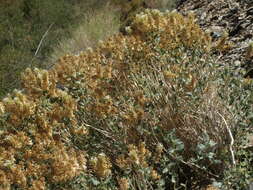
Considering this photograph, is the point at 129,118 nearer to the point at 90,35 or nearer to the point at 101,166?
the point at 101,166

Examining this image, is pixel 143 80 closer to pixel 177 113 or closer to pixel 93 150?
pixel 177 113

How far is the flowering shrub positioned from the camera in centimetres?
220

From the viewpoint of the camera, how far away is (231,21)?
518 centimetres

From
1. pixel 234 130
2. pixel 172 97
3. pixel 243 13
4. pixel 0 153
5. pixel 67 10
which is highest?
pixel 0 153

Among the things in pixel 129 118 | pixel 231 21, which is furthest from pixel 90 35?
pixel 129 118

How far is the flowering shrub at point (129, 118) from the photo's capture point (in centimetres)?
220

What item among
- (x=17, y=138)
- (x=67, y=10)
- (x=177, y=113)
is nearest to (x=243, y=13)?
(x=177, y=113)

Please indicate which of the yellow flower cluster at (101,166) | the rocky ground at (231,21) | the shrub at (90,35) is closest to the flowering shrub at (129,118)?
the yellow flower cluster at (101,166)

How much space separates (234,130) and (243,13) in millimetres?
2946

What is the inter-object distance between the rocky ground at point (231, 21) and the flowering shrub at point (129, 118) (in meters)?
1.16

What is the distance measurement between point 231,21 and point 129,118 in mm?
3085

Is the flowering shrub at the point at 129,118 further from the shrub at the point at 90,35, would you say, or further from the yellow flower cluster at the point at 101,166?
the shrub at the point at 90,35

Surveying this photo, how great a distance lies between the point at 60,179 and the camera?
2025 mm

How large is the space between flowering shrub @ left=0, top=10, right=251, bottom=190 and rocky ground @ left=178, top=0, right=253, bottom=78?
116 cm
